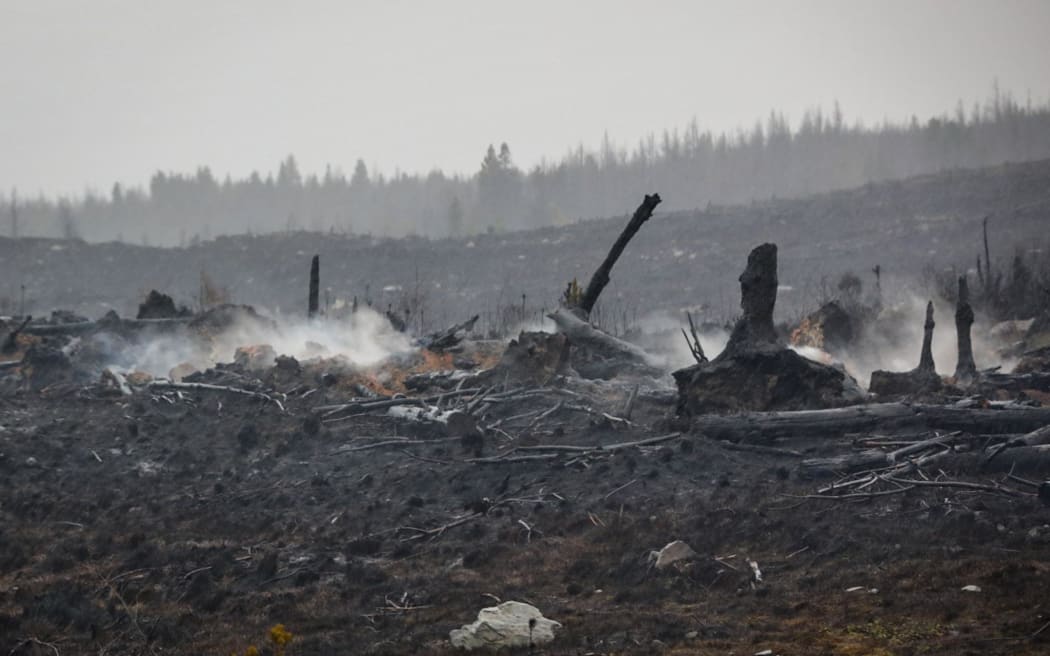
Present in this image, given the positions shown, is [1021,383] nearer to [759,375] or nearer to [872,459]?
→ [759,375]

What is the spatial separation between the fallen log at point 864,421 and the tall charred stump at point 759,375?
73 cm

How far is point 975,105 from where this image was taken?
110m

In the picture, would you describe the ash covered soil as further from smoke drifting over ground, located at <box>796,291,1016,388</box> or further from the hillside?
the hillside

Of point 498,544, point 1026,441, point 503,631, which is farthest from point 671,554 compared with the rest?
point 1026,441

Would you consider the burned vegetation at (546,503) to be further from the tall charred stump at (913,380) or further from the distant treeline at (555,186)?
the distant treeline at (555,186)

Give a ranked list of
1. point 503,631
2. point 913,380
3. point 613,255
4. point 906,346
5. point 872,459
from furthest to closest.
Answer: point 906,346 → point 613,255 → point 913,380 → point 872,459 → point 503,631

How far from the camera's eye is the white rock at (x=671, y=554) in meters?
8.77

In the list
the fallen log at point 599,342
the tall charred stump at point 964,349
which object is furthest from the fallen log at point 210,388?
the tall charred stump at point 964,349

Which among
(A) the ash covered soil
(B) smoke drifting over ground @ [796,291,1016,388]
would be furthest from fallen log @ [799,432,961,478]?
(B) smoke drifting over ground @ [796,291,1016,388]

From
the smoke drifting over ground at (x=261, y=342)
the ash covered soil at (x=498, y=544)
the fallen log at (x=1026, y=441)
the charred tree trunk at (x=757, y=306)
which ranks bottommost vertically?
the ash covered soil at (x=498, y=544)

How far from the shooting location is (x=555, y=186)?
106 meters

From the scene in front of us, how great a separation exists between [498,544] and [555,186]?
97940mm

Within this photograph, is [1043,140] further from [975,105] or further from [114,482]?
[114,482]

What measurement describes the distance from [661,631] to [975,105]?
386ft
